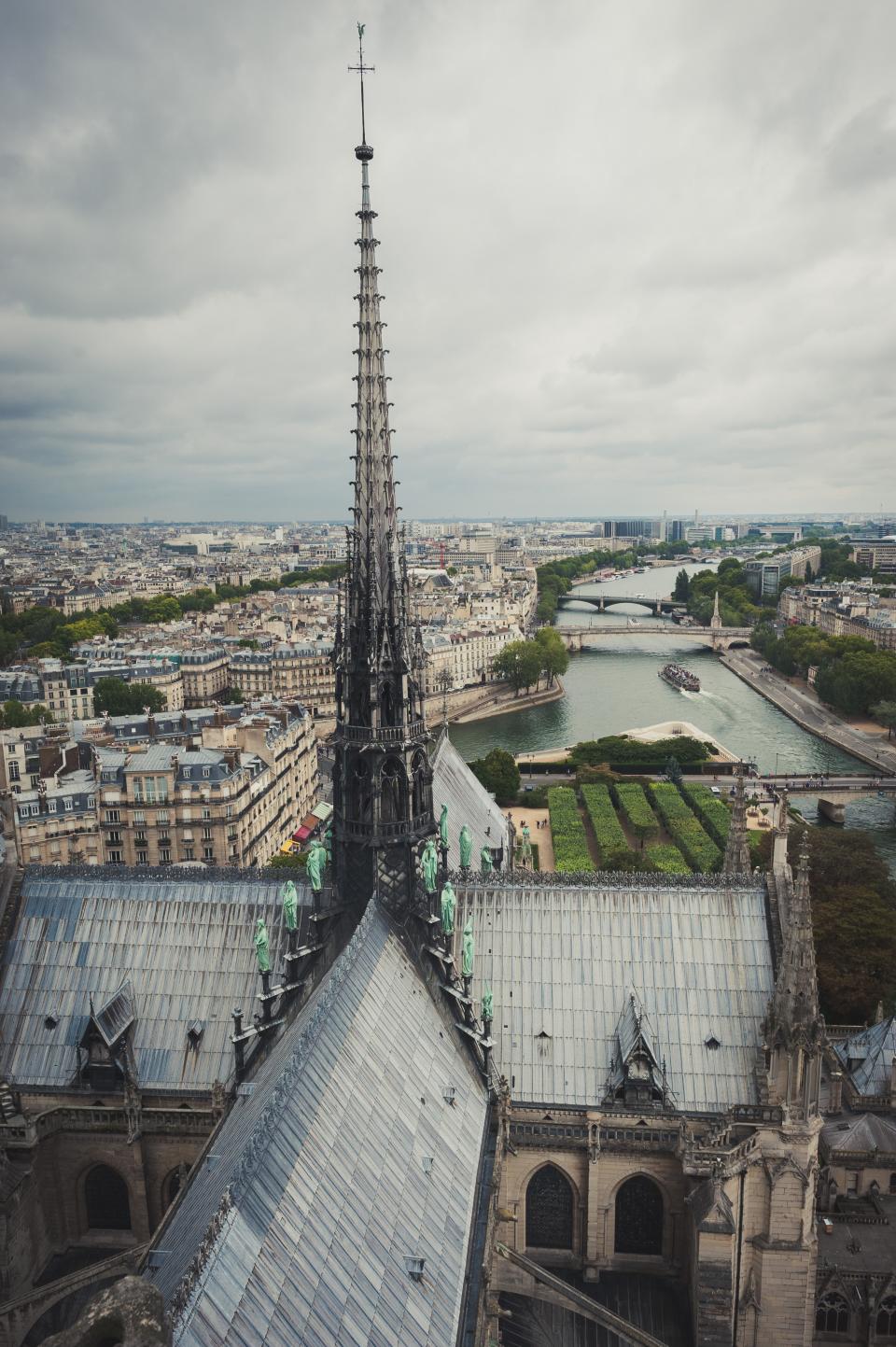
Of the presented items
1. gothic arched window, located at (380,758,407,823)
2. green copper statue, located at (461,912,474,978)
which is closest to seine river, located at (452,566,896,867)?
green copper statue, located at (461,912,474,978)

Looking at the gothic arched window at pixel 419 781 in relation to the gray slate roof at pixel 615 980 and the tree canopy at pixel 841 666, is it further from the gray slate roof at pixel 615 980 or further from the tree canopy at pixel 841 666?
the tree canopy at pixel 841 666

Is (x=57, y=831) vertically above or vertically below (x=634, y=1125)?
below

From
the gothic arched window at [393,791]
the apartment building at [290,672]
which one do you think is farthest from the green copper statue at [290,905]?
the apartment building at [290,672]

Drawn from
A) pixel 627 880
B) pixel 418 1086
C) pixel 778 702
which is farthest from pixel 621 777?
pixel 418 1086

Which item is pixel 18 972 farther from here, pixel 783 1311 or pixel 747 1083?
pixel 783 1311

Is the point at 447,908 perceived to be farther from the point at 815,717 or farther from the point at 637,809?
the point at 815,717

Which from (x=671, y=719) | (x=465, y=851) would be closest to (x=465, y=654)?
(x=671, y=719)
